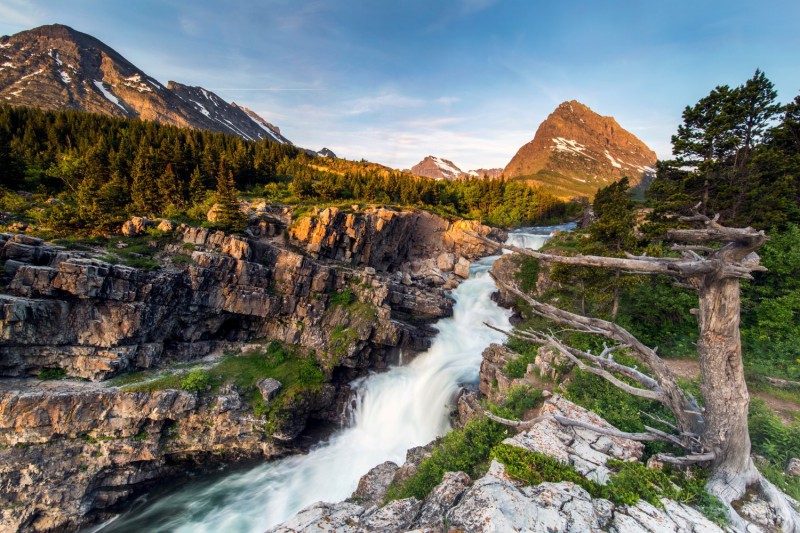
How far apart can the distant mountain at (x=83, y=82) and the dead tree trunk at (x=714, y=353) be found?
116m

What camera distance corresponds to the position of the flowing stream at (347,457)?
564 inches

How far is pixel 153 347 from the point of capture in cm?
1838

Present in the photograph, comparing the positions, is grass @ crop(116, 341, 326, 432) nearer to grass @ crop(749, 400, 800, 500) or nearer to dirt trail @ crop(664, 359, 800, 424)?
dirt trail @ crop(664, 359, 800, 424)

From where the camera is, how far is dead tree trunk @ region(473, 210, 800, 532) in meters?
3.68

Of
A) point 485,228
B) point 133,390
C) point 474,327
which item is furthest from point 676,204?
point 133,390

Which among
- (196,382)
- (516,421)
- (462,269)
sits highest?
(516,421)

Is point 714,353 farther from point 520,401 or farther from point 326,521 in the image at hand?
point 326,521

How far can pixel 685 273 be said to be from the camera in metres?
3.75

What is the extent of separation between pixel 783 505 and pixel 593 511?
289cm

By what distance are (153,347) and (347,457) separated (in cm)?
1362

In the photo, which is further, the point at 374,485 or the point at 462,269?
the point at 462,269

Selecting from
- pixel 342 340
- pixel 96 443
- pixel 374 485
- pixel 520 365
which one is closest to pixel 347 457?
pixel 374 485

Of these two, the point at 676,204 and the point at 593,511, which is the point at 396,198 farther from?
the point at 593,511

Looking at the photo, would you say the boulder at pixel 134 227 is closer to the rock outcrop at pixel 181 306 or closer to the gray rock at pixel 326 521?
the rock outcrop at pixel 181 306
